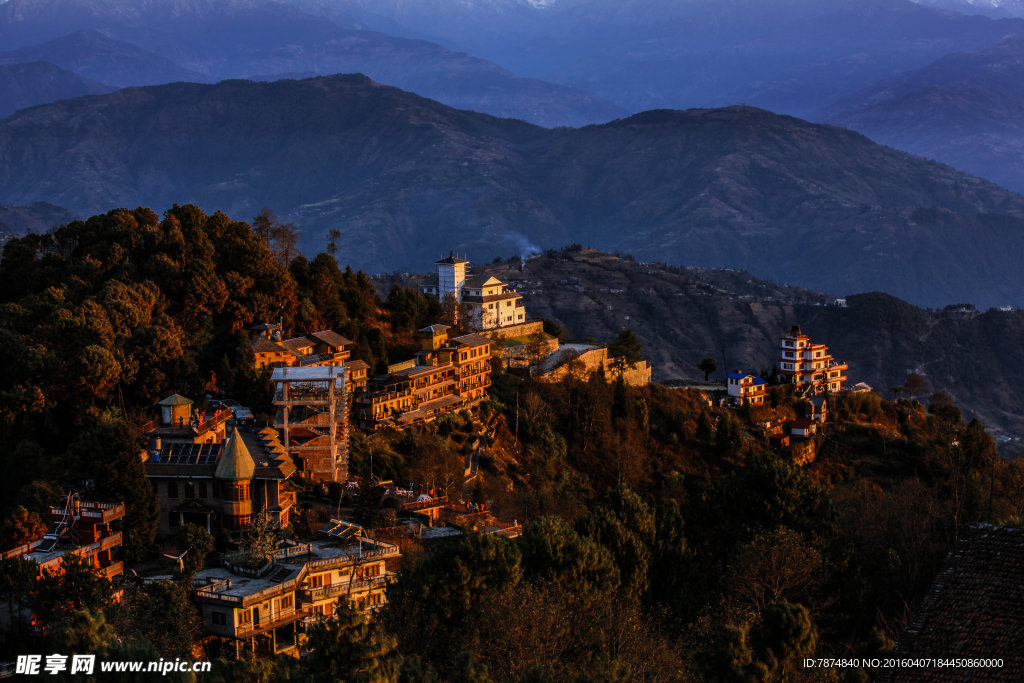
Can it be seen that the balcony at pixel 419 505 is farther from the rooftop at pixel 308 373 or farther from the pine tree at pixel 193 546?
the pine tree at pixel 193 546

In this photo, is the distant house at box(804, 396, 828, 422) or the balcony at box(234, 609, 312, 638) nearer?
the balcony at box(234, 609, 312, 638)

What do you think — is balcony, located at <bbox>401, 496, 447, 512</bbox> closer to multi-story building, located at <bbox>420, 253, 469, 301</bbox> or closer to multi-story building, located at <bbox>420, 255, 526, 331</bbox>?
multi-story building, located at <bbox>420, 255, 526, 331</bbox>

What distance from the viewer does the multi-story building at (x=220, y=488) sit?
31.1 m

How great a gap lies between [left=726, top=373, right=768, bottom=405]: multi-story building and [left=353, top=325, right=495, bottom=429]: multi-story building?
71.3 feet

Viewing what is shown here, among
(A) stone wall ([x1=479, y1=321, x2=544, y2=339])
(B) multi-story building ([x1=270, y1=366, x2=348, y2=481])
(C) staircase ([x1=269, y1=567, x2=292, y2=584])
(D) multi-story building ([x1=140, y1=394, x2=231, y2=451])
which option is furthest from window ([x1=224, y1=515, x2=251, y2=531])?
(A) stone wall ([x1=479, y1=321, x2=544, y2=339])

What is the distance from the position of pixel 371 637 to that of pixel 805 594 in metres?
17.7

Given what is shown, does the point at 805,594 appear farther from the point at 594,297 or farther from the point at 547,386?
the point at 594,297

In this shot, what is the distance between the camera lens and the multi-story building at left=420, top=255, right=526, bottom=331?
2594 inches

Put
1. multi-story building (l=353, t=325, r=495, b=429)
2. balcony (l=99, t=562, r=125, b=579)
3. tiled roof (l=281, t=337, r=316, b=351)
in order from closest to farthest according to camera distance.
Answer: balcony (l=99, t=562, r=125, b=579), multi-story building (l=353, t=325, r=495, b=429), tiled roof (l=281, t=337, r=316, b=351)

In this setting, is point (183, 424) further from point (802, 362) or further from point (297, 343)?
point (802, 362)

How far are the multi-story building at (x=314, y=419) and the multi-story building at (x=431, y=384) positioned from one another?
15.3 feet

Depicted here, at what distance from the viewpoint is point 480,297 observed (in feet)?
220

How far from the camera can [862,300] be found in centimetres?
15712

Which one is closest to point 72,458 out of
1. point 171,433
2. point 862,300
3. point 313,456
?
point 171,433
